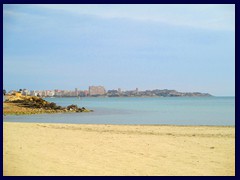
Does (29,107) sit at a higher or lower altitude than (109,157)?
higher

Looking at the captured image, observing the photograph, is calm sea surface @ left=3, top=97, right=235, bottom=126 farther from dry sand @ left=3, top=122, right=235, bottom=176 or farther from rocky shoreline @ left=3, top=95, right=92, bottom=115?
dry sand @ left=3, top=122, right=235, bottom=176

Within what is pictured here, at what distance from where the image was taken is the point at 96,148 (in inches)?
472

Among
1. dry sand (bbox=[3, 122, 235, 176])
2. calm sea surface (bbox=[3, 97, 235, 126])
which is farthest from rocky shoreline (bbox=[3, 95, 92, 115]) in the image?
dry sand (bbox=[3, 122, 235, 176])

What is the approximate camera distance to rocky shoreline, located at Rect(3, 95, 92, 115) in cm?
4011

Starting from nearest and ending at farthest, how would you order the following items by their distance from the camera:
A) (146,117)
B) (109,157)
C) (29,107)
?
(109,157), (146,117), (29,107)

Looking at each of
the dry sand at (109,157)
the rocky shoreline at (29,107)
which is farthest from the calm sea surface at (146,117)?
the dry sand at (109,157)

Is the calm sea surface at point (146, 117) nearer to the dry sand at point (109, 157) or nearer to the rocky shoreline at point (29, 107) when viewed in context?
A: the rocky shoreline at point (29, 107)

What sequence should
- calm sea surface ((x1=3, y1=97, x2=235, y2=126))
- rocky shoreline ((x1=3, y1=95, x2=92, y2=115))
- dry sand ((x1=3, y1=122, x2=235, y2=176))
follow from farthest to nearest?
rocky shoreline ((x1=3, y1=95, x2=92, y2=115)), calm sea surface ((x1=3, y1=97, x2=235, y2=126)), dry sand ((x1=3, y1=122, x2=235, y2=176))

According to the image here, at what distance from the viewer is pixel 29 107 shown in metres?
44.8

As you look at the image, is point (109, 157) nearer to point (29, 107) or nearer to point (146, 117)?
point (146, 117)

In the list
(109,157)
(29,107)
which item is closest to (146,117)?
(29,107)

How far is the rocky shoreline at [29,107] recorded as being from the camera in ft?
132

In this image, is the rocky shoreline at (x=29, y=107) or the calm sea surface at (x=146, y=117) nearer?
the calm sea surface at (x=146, y=117)

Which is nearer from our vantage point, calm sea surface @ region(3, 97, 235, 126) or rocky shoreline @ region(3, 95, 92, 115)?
calm sea surface @ region(3, 97, 235, 126)
